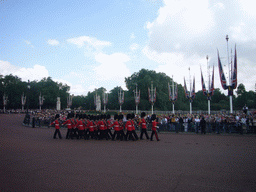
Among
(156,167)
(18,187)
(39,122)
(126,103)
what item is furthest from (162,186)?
(126,103)

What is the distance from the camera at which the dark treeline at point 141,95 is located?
6400 centimetres

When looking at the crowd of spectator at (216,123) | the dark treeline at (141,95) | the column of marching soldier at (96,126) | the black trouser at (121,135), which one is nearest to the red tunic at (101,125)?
the column of marching soldier at (96,126)

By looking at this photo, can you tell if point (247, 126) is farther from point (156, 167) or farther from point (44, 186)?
point (44, 186)

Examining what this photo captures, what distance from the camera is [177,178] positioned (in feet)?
18.3

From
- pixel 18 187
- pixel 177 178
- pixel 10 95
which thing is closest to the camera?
pixel 18 187

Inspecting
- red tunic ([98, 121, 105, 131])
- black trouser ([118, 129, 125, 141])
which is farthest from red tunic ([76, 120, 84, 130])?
black trouser ([118, 129, 125, 141])

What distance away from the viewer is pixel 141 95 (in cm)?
6525

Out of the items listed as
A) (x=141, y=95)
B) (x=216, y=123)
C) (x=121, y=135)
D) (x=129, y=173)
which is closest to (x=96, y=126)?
(x=121, y=135)

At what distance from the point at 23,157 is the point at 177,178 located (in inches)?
239

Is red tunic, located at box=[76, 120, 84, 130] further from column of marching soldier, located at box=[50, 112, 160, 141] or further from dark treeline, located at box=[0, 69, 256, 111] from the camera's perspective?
dark treeline, located at box=[0, 69, 256, 111]

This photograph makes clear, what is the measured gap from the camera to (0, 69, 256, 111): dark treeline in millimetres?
64000

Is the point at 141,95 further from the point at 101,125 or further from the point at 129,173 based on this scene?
the point at 129,173

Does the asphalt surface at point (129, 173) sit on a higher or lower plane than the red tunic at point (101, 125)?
lower

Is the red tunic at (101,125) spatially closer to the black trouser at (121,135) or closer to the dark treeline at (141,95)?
the black trouser at (121,135)
